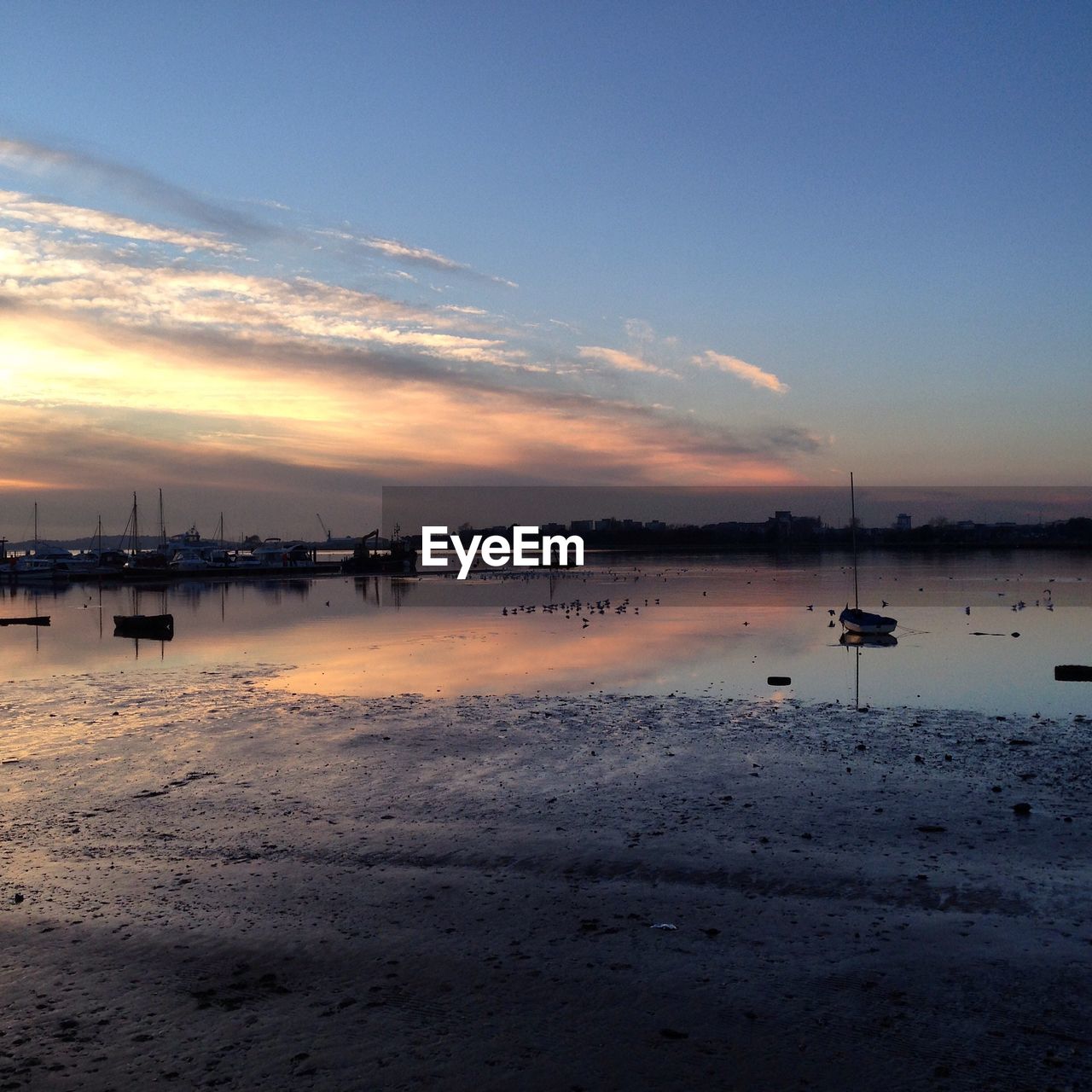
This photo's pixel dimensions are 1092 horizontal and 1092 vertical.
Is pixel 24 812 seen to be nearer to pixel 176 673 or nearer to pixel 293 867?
pixel 293 867

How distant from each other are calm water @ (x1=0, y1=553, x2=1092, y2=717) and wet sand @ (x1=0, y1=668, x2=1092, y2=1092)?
10204 millimetres

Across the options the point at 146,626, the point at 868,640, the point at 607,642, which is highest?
the point at 146,626

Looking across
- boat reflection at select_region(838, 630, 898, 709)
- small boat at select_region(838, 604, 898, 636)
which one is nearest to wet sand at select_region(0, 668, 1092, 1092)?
boat reflection at select_region(838, 630, 898, 709)

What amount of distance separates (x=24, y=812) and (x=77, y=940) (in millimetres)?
5900

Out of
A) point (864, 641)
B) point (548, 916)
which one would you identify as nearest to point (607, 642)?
point (864, 641)

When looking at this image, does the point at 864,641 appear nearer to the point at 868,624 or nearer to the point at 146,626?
the point at 868,624

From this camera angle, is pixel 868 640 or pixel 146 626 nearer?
pixel 868 640

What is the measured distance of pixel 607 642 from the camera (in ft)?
146

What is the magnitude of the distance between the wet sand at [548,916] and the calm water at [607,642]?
10.2 m

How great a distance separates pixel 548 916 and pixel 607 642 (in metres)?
33.9

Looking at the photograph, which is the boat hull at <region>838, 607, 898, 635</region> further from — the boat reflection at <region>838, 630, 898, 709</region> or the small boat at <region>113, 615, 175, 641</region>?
the small boat at <region>113, 615, 175, 641</region>

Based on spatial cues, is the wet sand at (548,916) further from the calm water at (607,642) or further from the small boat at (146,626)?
the small boat at (146,626)

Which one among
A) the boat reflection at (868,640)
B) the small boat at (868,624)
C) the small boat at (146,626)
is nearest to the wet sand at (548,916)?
the boat reflection at (868,640)

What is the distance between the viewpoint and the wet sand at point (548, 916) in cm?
772
